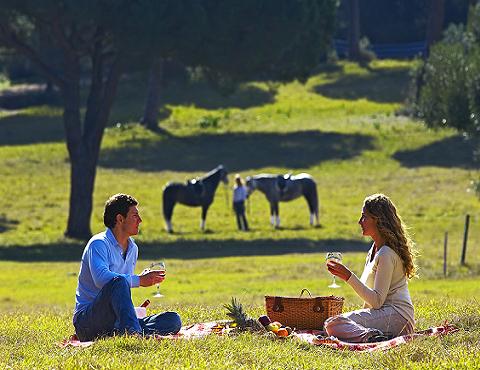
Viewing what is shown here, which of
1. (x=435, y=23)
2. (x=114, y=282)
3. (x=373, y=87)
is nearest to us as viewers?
(x=114, y=282)

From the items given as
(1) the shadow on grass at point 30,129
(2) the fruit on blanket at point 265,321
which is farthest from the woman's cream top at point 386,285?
(1) the shadow on grass at point 30,129

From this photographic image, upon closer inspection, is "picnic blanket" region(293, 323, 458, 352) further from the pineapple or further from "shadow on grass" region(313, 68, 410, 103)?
"shadow on grass" region(313, 68, 410, 103)

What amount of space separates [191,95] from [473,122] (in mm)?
32926

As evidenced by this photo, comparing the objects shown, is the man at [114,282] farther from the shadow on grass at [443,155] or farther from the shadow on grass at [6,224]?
the shadow on grass at [443,155]

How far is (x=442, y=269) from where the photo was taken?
89.9ft

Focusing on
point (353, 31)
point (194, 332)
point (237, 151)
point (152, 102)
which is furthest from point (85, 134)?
point (353, 31)

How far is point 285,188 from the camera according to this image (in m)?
40.8

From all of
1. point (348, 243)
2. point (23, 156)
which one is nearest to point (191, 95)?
point (23, 156)

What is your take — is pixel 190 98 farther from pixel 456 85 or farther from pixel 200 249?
pixel 200 249

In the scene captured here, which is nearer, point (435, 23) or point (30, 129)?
point (30, 129)

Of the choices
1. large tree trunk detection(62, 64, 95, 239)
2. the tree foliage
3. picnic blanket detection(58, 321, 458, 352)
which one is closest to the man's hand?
picnic blanket detection(58, 321, 458, 352)

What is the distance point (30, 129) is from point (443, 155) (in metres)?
19.6

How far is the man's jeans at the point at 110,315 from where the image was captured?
1099cm

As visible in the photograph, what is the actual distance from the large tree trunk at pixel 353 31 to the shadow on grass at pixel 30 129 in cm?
2077
